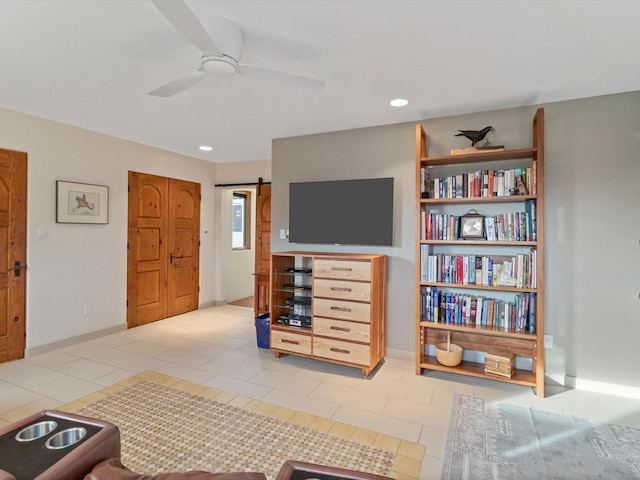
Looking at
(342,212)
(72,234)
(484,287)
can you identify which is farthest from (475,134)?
(72,234)

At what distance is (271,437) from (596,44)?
3.14 meters

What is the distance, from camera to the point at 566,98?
283 centimetres

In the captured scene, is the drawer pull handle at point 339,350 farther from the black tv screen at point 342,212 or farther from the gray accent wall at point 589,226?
the gray accent wall at point 589,226

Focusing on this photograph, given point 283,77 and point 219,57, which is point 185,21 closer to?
A: point 219,57

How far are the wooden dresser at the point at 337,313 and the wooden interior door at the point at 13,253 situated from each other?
8.19ft

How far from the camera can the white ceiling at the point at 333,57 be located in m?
1.78

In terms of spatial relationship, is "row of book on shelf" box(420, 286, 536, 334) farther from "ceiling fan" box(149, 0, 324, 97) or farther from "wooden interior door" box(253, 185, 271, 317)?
"wooden interior door" box(253, 185, 271, 317)

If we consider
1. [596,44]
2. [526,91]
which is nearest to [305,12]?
[596,44]

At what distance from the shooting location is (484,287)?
285cm

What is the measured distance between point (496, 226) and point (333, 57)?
192 centimetres

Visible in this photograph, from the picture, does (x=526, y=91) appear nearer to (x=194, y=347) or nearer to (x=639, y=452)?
(x=639, y=452)

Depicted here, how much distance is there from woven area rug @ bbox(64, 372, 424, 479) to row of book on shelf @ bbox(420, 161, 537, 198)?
80.4 inches

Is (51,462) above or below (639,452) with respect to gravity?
above

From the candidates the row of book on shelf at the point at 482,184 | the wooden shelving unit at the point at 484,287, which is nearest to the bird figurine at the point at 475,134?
the wooden shelving unit at the point at 484,287
